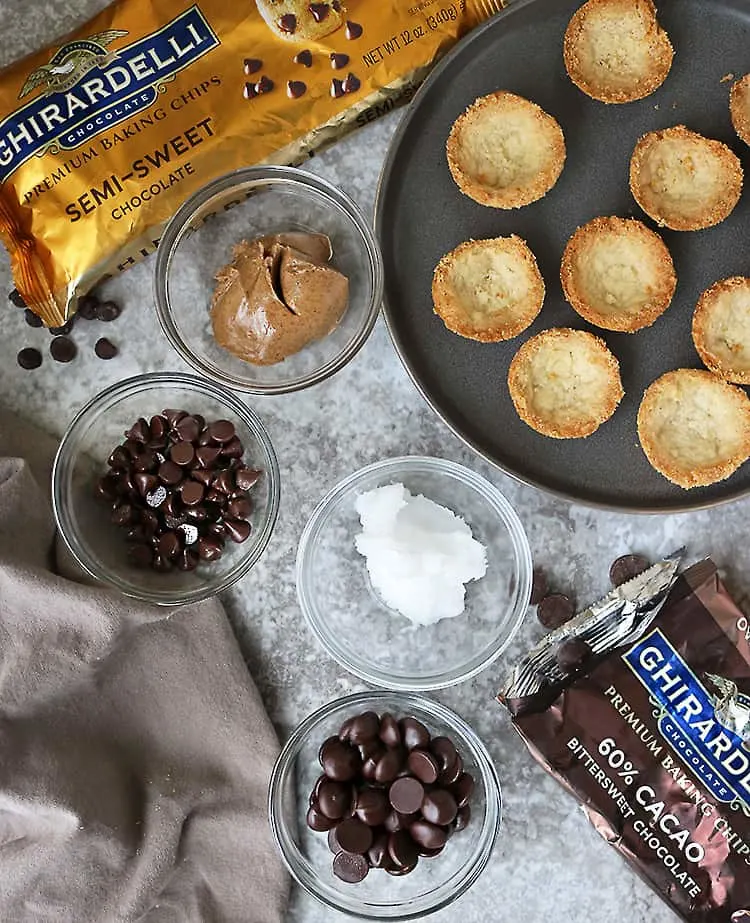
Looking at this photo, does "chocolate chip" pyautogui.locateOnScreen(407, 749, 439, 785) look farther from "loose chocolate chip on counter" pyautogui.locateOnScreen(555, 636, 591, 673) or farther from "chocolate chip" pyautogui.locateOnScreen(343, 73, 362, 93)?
"chocolate chip" pyautogui.locateOnScreen(343, 73, 362, 93)

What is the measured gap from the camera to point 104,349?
1.87 m

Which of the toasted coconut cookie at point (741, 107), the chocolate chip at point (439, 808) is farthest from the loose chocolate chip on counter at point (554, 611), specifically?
the toasted coconut cookie at point (741, 107)

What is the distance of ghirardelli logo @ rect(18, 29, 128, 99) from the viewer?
1760 mm

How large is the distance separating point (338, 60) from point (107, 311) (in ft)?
2.12

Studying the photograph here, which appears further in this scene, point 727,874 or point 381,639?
point 381,639

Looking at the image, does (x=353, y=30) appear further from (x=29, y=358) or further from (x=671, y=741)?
(x=671, y=741)

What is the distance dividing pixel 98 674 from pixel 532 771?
87 cm

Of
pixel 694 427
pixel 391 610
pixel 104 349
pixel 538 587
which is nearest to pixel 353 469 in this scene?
pixel 391 610

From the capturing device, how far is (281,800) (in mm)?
1846

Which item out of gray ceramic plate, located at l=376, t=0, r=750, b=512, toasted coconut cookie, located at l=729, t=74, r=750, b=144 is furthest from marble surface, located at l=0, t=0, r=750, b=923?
toasted coconut cookie, located at l=729, t=74, r=750, b=144

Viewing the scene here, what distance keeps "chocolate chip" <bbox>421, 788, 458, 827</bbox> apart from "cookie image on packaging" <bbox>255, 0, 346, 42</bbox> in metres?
1.41

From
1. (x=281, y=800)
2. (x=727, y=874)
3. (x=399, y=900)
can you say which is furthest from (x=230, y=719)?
(x=727, y=874)

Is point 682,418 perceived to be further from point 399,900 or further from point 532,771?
point 399,900

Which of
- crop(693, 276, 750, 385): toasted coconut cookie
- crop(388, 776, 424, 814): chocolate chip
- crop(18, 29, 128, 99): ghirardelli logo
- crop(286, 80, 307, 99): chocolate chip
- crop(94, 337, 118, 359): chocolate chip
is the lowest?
crop(388, 776, 424, 814): chocolate chip
